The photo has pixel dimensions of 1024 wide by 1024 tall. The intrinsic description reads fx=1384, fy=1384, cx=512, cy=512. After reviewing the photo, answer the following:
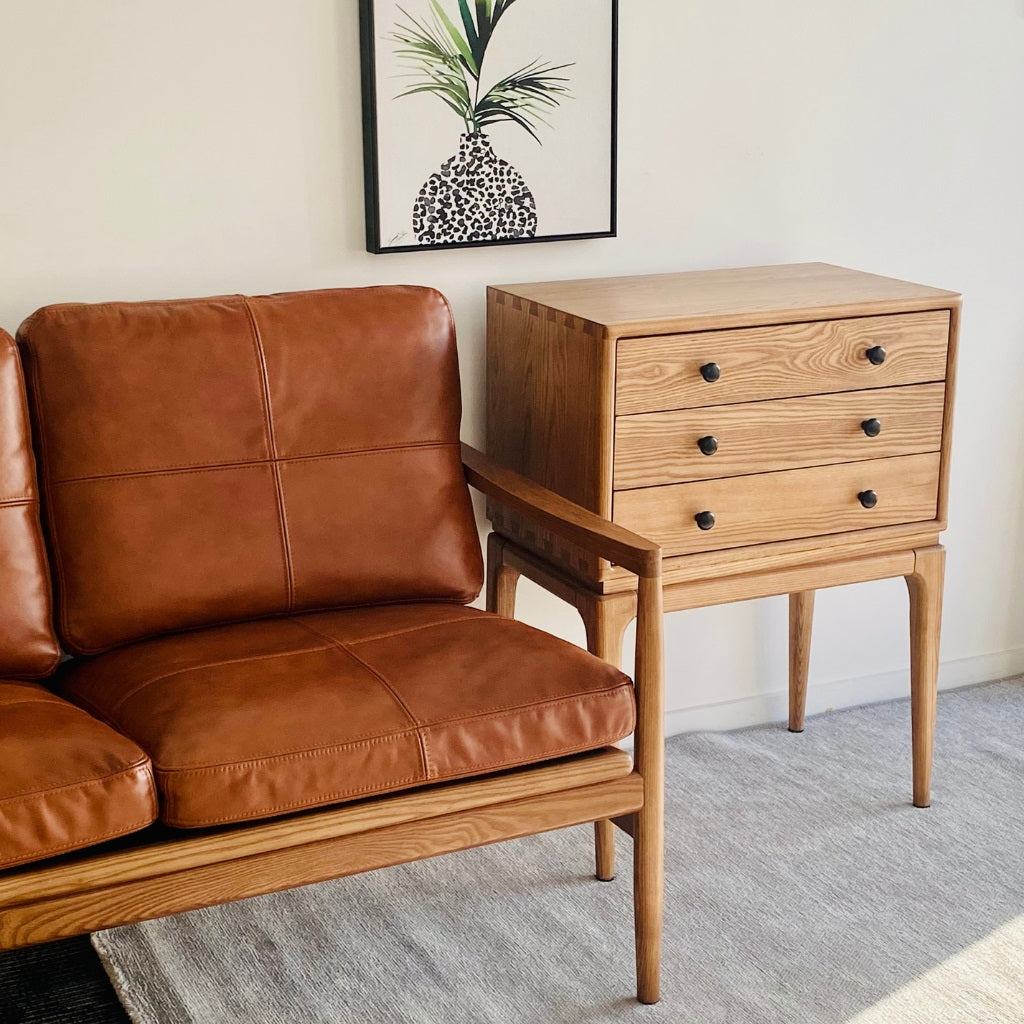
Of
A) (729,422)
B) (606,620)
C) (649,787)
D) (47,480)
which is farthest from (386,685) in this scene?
(729,422)

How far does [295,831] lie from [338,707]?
0.16 meters

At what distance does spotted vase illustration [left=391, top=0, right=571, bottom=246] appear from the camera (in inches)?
90.5

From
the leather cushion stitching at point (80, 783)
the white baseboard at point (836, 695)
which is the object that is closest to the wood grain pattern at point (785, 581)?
the white baseboard at point (836, 695)

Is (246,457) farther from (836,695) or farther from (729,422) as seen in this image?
(836,695)

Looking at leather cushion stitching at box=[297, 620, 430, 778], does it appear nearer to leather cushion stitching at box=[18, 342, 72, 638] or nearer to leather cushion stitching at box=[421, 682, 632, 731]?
leather cushion stitching at box=[421, 682, 632, 731]

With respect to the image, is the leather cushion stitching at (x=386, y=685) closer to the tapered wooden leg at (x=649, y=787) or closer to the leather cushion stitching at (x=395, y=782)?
the leather cushion stitching at (x=395, y=782)

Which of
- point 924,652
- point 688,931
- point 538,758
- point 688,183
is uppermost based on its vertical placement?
point 688,183

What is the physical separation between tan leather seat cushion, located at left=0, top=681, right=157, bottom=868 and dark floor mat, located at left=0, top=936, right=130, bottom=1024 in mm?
476

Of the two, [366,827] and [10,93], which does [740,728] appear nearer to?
[366,827]

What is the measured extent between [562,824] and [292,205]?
1.12 metres

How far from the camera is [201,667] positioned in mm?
1852

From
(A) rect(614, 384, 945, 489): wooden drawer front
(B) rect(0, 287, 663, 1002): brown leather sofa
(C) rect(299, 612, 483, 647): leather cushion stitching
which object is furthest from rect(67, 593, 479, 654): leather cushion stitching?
(A) rect(614, 384, 945, 489): wooden drawer front

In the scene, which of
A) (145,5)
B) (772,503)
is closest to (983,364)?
A: (772,503)

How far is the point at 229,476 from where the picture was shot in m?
2.06
